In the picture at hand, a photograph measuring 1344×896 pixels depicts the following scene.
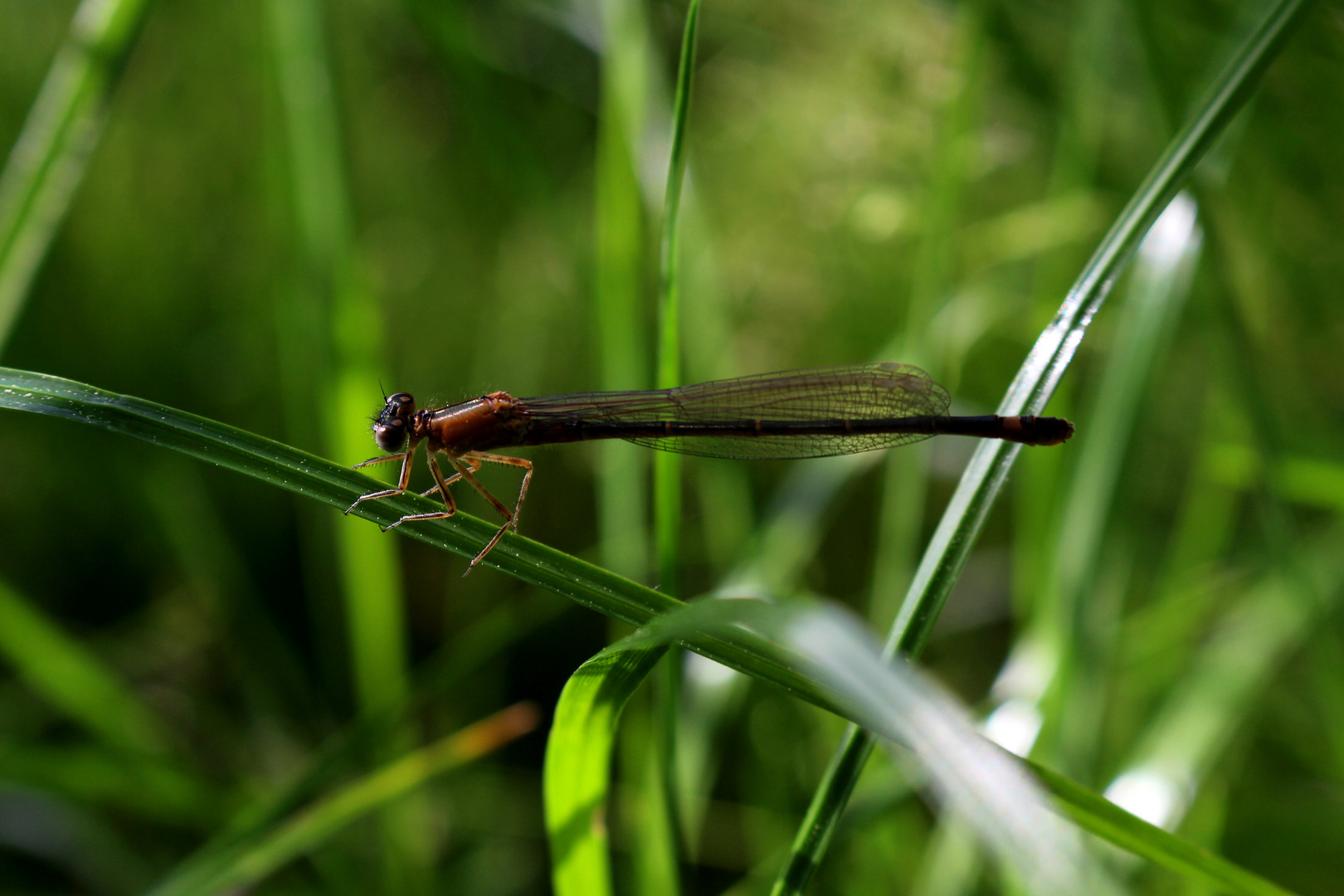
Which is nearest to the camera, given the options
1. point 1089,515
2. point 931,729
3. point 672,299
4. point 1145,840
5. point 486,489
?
point 931,729

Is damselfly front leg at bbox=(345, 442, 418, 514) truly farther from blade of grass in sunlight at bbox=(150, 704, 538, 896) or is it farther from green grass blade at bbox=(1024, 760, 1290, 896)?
green grass blade at bbox=(1024, 760, 1290, 896)

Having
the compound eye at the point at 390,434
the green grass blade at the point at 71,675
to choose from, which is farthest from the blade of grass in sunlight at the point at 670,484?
the green grass blade at the point at 71,675

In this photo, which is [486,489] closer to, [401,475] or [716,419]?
[401,475]

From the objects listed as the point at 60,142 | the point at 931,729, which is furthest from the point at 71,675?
the point at 931,729

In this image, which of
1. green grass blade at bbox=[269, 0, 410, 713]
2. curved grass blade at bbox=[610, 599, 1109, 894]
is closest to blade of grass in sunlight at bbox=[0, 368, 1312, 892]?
curved grass blade at bbox=[610, 599, 1109, 894]

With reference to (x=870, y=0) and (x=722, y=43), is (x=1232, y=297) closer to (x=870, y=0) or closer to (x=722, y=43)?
(x=870, y=0)

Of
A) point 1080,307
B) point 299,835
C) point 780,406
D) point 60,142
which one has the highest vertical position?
point 780,406
